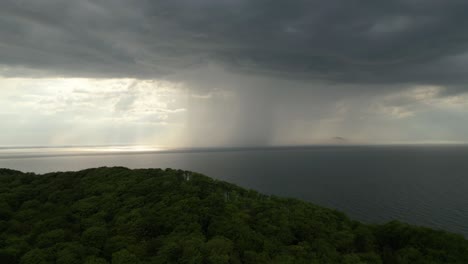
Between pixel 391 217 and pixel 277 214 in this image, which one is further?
pixel 391 217

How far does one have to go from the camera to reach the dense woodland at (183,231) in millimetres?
24766

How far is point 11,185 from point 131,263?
1210 inches

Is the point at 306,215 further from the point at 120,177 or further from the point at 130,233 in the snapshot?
the point at 120,177

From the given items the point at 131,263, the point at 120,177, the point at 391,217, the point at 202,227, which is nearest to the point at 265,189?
the point at 391,217

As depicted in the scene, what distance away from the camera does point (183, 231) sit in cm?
2819

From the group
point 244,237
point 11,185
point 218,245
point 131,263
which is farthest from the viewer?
point 11,185

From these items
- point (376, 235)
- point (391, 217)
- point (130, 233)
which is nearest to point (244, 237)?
point (130, 233)

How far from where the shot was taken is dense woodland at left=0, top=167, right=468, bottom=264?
24766 millimetres

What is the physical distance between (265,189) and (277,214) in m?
88.1

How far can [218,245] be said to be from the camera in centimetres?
2562

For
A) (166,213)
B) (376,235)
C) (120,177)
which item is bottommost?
(376,235)

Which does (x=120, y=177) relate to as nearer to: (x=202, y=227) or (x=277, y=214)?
(x=202, y=227)

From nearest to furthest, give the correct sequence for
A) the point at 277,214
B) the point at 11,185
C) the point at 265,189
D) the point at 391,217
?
the point at 277,214 → the point at 11,185 → the point at 391,217 → the point at 265,189

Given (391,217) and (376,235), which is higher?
(376,235)
